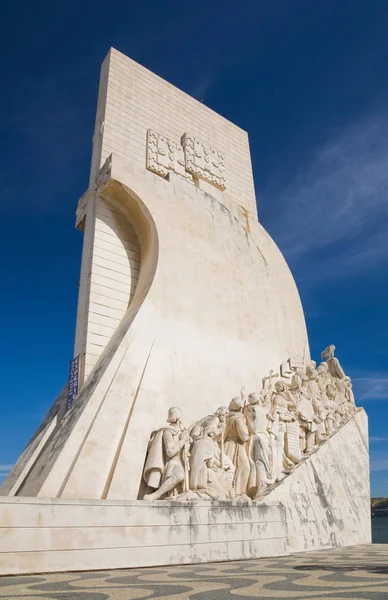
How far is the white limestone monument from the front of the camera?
4102 millimetres

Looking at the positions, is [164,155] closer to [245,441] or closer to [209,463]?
[245,441]

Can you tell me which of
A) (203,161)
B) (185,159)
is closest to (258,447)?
(185,159)

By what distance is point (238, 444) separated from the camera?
19.2ft

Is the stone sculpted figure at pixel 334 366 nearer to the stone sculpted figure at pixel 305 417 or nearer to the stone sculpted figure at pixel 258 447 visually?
the stone sculpted figure at pixel 305 417

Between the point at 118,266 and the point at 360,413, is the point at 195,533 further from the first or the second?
the point at 360,413

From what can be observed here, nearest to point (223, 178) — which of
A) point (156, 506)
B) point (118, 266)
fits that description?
point (118, 266)

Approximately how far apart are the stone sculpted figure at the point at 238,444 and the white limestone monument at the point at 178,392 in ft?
0.05

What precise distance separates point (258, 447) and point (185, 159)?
5502 millimetres

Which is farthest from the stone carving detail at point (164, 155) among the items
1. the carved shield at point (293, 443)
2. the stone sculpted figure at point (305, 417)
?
the carved shield at point (293, 443)

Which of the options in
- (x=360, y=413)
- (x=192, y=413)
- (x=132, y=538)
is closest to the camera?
(x=132, y=538)

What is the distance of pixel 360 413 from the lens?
8570 millimetres

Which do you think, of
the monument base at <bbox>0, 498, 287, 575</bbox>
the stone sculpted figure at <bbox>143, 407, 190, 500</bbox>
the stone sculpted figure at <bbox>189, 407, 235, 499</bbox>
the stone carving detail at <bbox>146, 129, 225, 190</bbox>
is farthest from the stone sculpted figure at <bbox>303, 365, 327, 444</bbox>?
the stone carving detail at <bbox>146, 129, 225, 190</bbox>

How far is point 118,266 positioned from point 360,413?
15.6 feet

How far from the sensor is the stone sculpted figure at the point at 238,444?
18.5ft
